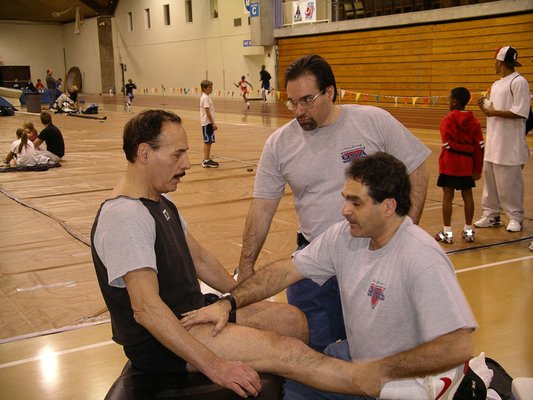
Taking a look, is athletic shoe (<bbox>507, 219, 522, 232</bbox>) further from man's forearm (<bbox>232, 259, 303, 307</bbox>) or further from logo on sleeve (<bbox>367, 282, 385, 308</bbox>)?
logo on sleeve (<bbox>367, 282, 385, 308</bbox>)

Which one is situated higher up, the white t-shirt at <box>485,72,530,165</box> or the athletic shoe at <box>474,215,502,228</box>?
the white t-shirt at <box>485,72,530,165</box>

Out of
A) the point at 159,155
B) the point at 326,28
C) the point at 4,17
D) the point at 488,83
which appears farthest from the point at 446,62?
the point at 4,17

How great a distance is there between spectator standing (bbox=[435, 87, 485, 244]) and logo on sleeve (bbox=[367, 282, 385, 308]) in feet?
13.3

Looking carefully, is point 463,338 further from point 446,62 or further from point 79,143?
point 446,62

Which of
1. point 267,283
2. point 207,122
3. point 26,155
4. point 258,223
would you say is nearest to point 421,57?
point 207,122

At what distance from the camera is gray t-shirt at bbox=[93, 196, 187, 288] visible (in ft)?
7.79

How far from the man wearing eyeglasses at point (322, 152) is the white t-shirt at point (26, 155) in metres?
9.47

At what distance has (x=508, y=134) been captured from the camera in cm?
655

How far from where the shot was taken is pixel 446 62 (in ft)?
70.4

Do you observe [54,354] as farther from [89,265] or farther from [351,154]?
[351,154]

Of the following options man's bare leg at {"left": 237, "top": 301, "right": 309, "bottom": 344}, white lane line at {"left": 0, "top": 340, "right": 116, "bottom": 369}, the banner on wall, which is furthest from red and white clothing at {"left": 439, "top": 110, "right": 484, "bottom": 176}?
the banner on wall

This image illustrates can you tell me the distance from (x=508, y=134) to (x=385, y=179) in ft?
15.5

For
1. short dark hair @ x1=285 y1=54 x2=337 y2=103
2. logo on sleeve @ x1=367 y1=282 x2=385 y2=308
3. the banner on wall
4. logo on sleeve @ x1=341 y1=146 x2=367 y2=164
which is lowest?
logo on sleeve @ x1=367 y1=282 x2=385 y2=308

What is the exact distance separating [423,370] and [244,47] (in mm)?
32291
